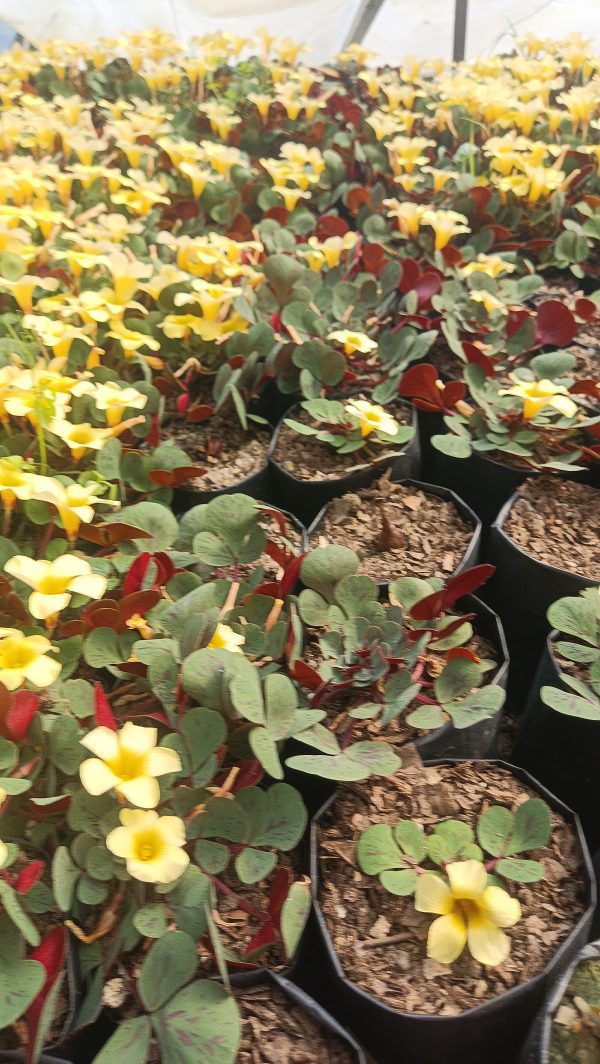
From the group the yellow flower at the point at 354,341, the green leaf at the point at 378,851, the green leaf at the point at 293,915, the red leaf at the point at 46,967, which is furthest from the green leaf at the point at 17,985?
the yellow flower at the point at 354,341

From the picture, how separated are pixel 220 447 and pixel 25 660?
2.34 feet

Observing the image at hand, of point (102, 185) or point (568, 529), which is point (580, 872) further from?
point (102, 185)

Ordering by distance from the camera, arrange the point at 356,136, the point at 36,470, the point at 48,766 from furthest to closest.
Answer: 1. the point at 356,136
2. the point at 36,470
3. the point at 48,766

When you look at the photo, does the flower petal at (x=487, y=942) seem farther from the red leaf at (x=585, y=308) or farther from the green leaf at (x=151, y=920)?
the red leaf at (x=585, y=308)

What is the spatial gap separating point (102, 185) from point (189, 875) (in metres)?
1.79

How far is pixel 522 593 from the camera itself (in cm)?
119

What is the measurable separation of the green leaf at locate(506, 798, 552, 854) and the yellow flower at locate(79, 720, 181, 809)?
363mm

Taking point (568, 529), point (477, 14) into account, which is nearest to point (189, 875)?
point (568, 529)

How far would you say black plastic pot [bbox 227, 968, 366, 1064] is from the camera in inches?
27.3

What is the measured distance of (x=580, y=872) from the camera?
82cm

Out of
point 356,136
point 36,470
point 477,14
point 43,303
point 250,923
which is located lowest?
point 250,923

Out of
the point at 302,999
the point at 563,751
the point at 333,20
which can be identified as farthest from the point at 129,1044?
the point at 333,20

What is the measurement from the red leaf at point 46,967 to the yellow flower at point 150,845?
9cm

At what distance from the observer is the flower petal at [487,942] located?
0.70m
